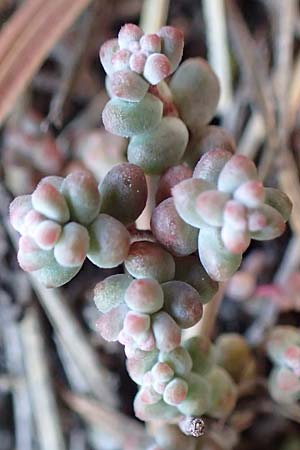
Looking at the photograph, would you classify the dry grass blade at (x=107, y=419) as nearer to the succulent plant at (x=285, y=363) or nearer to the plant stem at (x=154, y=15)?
the succulent plant at (x=285, y=363)

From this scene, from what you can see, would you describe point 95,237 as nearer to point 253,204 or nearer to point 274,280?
point 253,204

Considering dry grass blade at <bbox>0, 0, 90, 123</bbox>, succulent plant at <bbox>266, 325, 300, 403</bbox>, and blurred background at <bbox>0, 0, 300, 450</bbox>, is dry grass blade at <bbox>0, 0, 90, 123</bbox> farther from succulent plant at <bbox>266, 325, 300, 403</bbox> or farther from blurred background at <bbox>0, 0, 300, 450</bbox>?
succulent plant at <bbox>266, 325, 300, 403</bbox>

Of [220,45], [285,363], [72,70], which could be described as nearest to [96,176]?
[72,70]

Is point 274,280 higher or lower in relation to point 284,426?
higher

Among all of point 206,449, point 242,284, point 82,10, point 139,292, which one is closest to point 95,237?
point 139,292

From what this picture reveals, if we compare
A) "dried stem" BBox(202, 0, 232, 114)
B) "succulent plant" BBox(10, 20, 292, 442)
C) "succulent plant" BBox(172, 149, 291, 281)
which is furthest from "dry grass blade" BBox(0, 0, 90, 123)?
"succulent plant" BBox(172, 149, 291, 281)

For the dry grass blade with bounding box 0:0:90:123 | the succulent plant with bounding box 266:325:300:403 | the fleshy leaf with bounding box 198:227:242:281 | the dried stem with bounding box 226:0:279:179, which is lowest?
the succulent plant with bounding box 266:325:300:403
